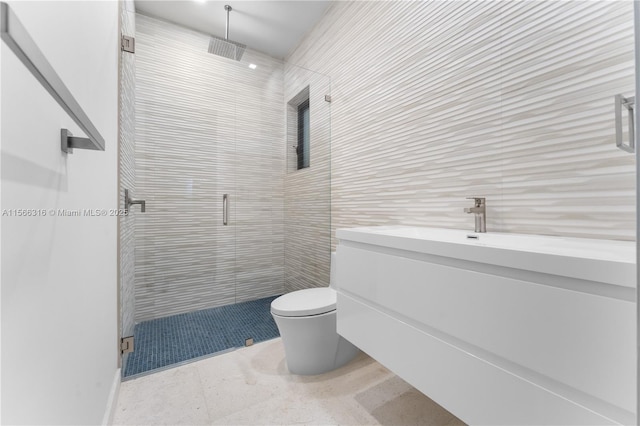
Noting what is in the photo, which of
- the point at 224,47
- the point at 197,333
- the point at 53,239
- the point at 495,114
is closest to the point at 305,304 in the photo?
the point at 197,333

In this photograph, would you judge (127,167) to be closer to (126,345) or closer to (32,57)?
(126,345)

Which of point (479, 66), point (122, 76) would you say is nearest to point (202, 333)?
point (122, 76)

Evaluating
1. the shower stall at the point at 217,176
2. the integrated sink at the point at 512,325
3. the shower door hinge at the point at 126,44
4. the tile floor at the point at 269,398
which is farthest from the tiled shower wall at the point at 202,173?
the integrated sink at the point at 512,325

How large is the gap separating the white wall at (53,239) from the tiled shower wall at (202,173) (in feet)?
3.26

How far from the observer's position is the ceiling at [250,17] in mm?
2209

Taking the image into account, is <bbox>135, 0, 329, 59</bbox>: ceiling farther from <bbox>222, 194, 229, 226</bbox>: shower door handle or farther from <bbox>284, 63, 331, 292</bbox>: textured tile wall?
<bbox>222, 194, 229, 226</bbox>: shower door handle

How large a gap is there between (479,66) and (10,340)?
1.69 metres

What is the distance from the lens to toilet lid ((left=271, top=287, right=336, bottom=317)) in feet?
4.88

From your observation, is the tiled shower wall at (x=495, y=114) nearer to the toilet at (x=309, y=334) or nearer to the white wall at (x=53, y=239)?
the toilet at (x=309, y=334)

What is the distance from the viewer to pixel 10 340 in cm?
46

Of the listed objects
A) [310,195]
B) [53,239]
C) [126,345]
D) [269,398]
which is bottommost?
[269,398]

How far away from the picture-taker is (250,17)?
2.35m

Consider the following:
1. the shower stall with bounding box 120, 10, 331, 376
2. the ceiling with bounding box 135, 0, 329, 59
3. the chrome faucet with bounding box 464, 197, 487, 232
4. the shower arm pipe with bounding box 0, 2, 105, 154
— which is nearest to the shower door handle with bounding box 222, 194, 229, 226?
the shower stall with bounding box 120, 10, 331, 376

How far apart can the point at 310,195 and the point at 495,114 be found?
1.46 metres
